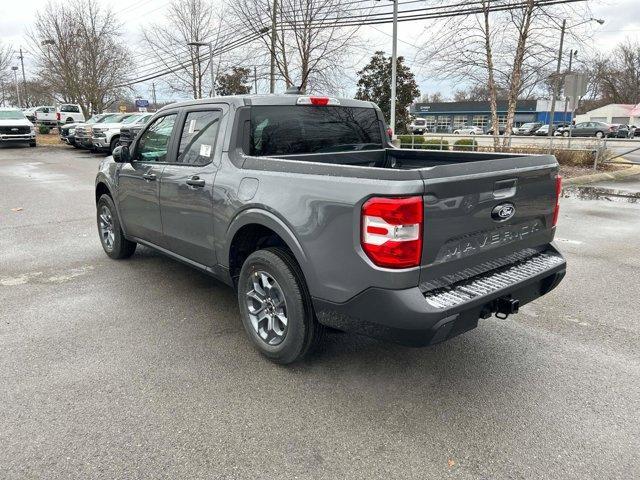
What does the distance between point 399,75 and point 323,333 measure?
101 feet

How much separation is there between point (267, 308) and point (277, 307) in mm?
114

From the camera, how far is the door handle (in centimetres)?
385

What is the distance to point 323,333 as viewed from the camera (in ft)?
10.7

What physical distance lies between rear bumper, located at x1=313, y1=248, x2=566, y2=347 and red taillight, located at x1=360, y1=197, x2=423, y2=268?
173 mm

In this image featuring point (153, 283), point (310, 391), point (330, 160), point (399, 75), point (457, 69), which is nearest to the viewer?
point (310, 391)

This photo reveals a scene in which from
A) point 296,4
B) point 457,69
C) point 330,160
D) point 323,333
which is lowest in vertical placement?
point 323,333

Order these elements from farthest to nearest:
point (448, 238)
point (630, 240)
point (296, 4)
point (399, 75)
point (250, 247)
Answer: point (399, 75) → point (296, 4) → point (630, 240) → point (250, 247) → point (448, 238)

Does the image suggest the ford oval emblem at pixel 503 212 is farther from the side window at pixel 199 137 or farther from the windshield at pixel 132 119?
the windshield at pixel 132 119

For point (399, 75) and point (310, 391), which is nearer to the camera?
point (310, 391)

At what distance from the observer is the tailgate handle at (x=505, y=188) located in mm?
2963

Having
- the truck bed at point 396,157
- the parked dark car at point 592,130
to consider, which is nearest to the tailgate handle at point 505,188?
the truck bed at point 396,157

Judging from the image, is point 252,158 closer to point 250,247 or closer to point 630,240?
point 250,247

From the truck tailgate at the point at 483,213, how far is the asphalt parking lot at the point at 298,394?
805mm

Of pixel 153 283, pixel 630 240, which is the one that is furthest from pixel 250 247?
pixel 630 240
